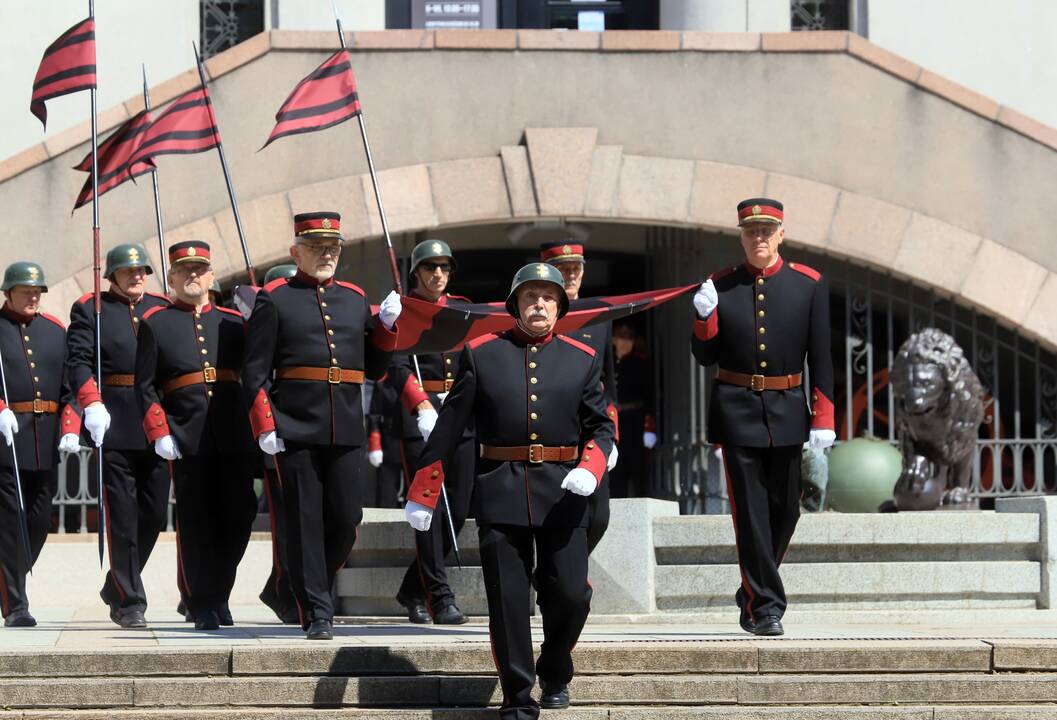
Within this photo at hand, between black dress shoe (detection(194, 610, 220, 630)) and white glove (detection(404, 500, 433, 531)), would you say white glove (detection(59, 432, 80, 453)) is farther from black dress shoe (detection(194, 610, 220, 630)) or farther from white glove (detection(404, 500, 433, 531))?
white glove (detection(404, 500, 433, 531))

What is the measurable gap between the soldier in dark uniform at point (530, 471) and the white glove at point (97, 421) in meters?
2.63

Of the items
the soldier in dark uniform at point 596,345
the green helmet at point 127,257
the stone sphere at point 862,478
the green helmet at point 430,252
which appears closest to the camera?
the soldier in dark uniform at point 596,345

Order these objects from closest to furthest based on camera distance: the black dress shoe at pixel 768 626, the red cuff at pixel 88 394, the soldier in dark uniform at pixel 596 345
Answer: the soldier in dark uniform at pixel 596 345 → the black dress shoe at pixel 768 626 → the red cuff at pixel 88 394

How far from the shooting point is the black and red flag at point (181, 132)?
40.9 feet

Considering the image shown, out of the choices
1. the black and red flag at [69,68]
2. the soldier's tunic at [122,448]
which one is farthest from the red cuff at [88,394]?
the black and red flag at [69,68]

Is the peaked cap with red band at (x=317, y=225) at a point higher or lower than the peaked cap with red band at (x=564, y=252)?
higher

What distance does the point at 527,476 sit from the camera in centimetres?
802

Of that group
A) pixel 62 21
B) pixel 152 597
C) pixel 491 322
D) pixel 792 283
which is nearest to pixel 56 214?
pixel 152 597

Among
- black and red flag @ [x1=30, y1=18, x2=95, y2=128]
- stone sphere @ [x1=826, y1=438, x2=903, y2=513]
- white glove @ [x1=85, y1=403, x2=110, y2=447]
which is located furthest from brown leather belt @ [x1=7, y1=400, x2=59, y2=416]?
stone sphere @ [x1=826, y1=438, x2=903, y2=513]

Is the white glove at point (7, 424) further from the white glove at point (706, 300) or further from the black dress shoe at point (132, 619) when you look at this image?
the white glove at point (706, 300)

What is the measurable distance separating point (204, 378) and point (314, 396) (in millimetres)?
1060

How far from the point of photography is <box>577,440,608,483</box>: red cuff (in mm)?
8000

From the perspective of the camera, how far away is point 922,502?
1182 centimetres

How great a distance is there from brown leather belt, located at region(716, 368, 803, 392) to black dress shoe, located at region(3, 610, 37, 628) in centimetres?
364
